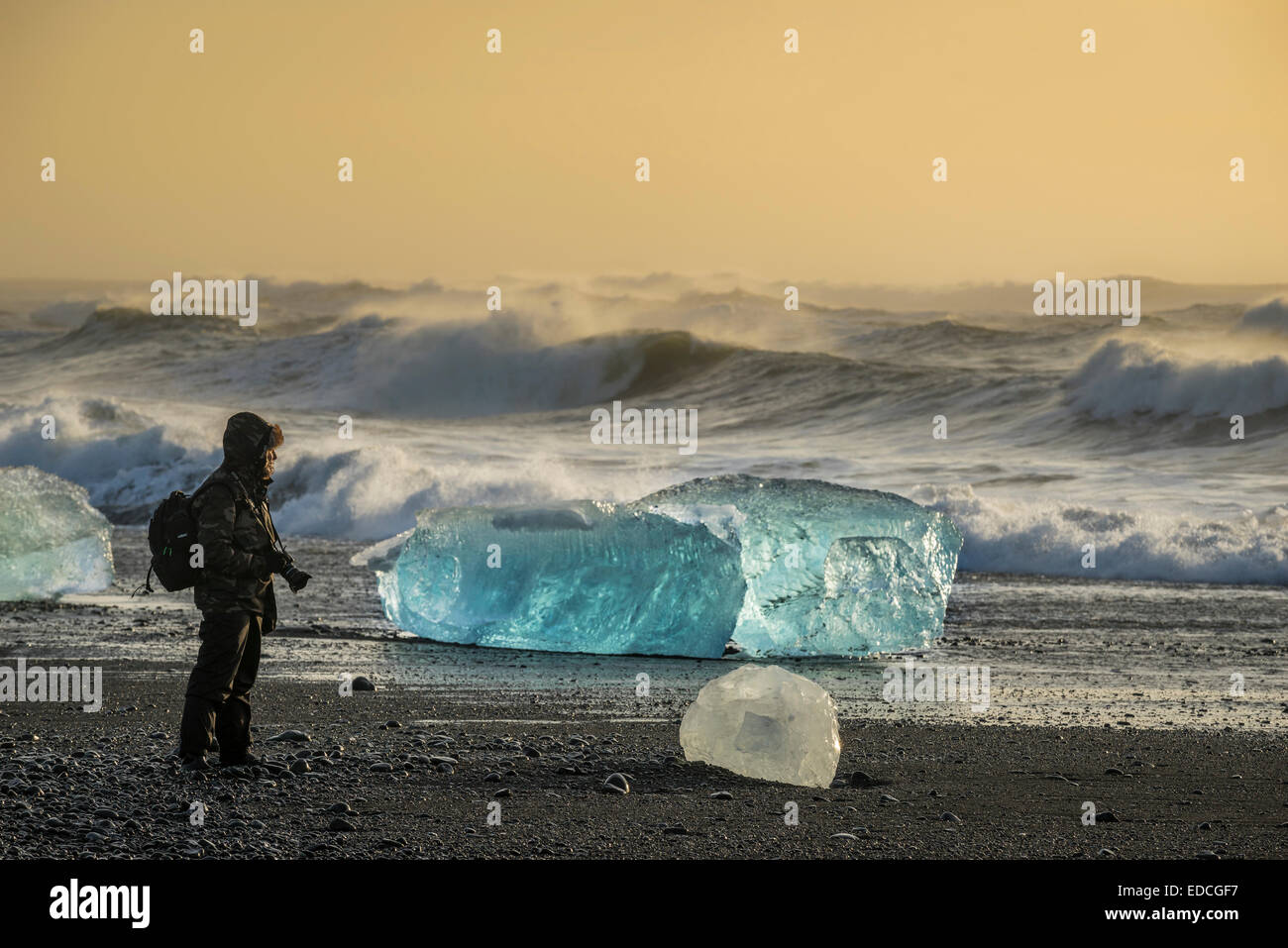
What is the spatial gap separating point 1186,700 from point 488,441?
1006 inches

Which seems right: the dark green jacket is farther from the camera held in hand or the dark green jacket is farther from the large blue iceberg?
the large blue iceberg

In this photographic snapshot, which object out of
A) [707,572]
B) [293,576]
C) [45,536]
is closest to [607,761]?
[293,576]

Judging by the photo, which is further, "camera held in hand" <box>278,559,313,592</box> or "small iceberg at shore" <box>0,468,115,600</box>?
"small iceberg at shore" <box>0,468,115,600</box>

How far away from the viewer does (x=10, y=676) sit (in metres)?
8.45

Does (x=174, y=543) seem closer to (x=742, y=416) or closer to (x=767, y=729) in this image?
(x=767, y=729)

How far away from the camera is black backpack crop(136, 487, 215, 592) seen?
5.80 metres

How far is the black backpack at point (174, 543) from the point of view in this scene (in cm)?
580

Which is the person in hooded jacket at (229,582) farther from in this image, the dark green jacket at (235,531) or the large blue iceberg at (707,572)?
the large blue iceberg at (707,572)

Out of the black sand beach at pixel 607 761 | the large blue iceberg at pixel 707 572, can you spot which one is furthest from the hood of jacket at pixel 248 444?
the large blue iceberg at pixel 707 572

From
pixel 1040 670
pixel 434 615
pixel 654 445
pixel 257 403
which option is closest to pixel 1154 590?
pixel 1040 670

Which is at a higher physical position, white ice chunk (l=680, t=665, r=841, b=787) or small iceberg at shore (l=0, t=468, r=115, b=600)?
small iceberg at shore (l=0, t=468, r=115, b=600)

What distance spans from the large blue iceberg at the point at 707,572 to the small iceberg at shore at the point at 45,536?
3.79 metres

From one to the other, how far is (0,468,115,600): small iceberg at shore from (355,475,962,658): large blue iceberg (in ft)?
12.4

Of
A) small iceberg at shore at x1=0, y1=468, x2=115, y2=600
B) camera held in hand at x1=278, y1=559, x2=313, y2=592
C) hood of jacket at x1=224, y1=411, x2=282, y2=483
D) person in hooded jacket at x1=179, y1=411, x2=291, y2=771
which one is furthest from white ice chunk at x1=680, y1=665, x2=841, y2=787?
small iceberg at shore at x1=0, y1=468, x2=115, y2=600
